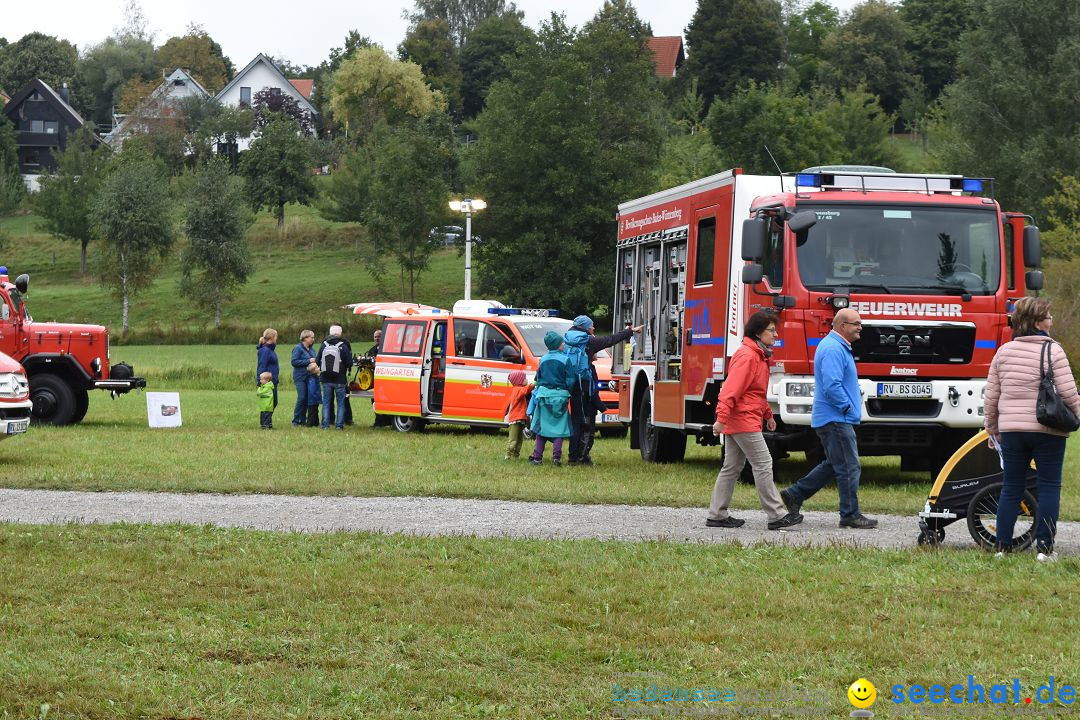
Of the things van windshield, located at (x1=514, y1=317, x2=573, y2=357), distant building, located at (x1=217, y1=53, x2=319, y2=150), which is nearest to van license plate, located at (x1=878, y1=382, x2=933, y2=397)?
van windshield, located at (x1=514, y1=317, x2=573, y2=357)

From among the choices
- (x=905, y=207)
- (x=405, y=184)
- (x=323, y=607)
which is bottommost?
(x=323, y=607)

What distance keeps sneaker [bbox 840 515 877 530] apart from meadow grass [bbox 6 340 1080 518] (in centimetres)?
158

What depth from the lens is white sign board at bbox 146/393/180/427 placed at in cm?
2581

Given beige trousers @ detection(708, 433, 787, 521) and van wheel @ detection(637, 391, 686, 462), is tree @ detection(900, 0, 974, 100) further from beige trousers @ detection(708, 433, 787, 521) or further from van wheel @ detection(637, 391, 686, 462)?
beige trousers @ detection(708, 433, 787, 521)

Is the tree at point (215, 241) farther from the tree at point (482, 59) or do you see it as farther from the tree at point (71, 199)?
the tree at point (482, 59)

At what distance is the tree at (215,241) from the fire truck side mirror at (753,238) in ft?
204

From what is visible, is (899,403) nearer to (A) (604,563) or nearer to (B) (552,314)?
(A) (604,563)

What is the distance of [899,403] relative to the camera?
1614 cm

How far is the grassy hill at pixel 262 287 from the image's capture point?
7119 centimetres

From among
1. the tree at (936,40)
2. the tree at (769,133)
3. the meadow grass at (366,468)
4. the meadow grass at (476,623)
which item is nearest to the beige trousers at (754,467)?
the meadow grass at (476,623)

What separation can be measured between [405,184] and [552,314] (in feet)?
166

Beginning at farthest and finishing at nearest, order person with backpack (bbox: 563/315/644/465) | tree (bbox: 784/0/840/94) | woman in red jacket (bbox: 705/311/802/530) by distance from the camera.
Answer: tree (bbox: 784/0/840/94)
person with backpack (bbox: 563/315/644/465)
woman in red jacket (bbox: 705/311/802/530)

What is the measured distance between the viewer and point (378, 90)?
106 m

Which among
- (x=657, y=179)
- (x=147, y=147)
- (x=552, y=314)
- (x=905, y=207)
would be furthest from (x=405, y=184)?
(x=905, y=207)
